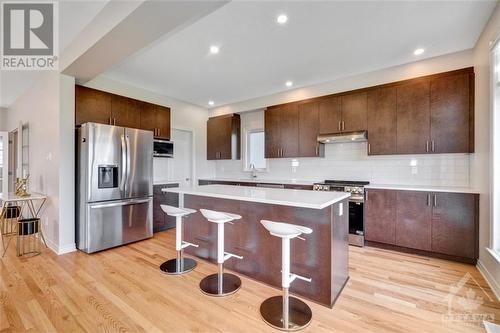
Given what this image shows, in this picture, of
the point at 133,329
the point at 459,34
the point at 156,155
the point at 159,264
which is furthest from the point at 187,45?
the point at 459,34

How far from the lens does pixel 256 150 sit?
5555 millimetres

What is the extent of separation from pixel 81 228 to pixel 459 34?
5635 millimetres

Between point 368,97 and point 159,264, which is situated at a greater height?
point 368,97

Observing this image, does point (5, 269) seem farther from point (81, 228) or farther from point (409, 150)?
point (409, 150)

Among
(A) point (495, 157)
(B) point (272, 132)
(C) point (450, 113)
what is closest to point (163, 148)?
(B) point (272, 132)

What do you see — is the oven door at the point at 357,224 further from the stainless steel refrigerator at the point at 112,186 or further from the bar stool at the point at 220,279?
the stainless steel refrigerator at the point at 112,186

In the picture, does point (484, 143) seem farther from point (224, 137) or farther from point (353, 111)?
point (224, 137)

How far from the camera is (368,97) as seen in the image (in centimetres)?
375

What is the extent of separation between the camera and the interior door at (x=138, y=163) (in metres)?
3.72

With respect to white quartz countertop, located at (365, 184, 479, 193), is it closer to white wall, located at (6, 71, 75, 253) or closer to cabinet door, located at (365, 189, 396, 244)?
cabinet door, located at (365, 189, 396, 244)

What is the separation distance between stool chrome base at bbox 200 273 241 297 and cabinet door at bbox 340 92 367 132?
2.99 meters

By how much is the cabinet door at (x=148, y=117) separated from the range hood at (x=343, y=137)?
3.27 meters

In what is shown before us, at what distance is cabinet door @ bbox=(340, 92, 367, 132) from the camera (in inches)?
149

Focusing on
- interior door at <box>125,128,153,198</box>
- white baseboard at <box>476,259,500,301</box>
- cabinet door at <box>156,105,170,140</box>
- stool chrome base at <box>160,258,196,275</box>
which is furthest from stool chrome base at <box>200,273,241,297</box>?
cabinet door at <box>156,105,170,140</box>
